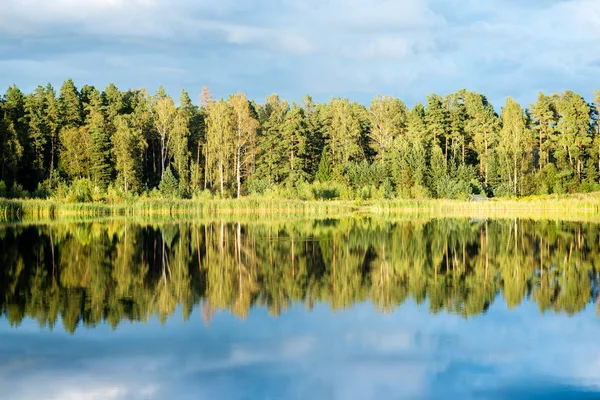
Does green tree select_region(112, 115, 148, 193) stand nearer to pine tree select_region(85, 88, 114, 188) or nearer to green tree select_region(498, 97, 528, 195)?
pine tree select_region(85, 88, 114, 188)

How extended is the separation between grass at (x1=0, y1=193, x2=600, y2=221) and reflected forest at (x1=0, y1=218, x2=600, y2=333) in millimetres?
17496

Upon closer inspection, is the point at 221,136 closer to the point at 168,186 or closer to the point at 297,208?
the point at 168,186

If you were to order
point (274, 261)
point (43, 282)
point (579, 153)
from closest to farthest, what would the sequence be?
point (43, 282) < point (274, 261) < point (579, 153)

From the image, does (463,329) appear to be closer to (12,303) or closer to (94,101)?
(12,303)

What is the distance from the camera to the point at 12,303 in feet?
42.0

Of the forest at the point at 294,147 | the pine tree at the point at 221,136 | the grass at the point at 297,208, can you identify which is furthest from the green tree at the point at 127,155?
the grass at the point at 297,208

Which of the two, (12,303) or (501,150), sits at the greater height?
(501,150)

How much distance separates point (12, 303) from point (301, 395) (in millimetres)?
7422

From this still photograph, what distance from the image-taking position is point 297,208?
50062 millimetres

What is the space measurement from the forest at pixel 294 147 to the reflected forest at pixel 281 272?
29361 mm

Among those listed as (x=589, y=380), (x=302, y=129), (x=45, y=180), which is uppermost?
(x=302, y=129)

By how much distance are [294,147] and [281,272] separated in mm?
54397

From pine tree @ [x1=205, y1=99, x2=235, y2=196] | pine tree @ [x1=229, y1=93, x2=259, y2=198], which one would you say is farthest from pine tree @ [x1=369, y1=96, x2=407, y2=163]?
pine tree @ [x1=205, y1=99, x2=235, y2=196]

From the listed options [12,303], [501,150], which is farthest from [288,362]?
[501,150]
